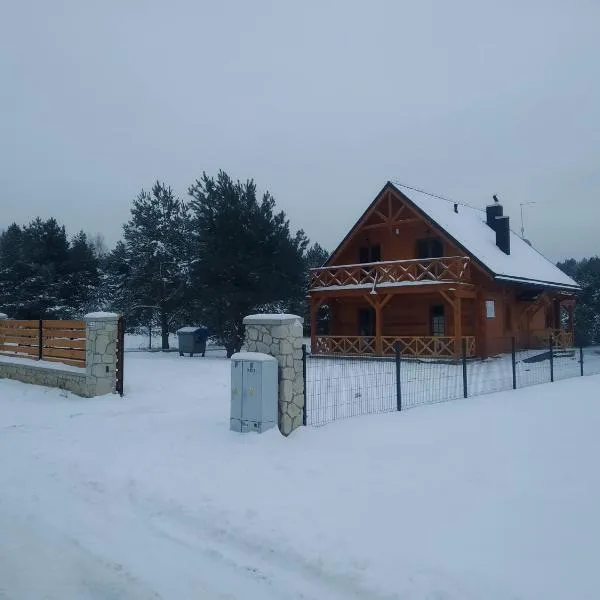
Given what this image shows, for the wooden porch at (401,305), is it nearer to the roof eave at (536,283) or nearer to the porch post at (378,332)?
the porch post at (378,332)

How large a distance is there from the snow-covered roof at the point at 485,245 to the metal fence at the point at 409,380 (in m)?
3.45

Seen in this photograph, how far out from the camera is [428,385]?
12.5 m

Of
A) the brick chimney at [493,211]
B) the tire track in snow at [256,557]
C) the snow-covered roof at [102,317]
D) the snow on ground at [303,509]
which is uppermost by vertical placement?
the brick chimney at [493,211]

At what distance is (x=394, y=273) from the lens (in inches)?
806

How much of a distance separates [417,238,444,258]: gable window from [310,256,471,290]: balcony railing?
2.87ft

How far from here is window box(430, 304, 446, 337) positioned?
21.5 metres

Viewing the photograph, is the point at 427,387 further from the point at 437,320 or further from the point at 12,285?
the point at 12,285

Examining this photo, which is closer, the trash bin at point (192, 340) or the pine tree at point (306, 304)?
the trash bin at point (192, 340)

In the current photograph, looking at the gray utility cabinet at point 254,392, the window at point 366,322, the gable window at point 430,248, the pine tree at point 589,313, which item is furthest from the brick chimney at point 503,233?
the gray utility cabinet at point 254,392

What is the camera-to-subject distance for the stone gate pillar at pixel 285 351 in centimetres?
749

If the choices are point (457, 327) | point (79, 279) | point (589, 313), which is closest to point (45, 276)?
point (79, 279)

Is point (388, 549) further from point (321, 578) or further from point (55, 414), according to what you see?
point (55, 414)

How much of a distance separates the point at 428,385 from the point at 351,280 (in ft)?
32.1

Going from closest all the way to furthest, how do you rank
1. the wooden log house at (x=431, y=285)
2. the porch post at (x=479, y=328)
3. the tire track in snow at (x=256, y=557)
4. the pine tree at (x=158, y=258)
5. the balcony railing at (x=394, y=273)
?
1. the tire track in snow at (x=256, y=557)
2. the balcony railing at (x=394, y=273)
3. the wooden log house at (x=431, y=285)
4. the porch post at (x=479, y=328)
5. the pine tree at (x=158, y=258)
